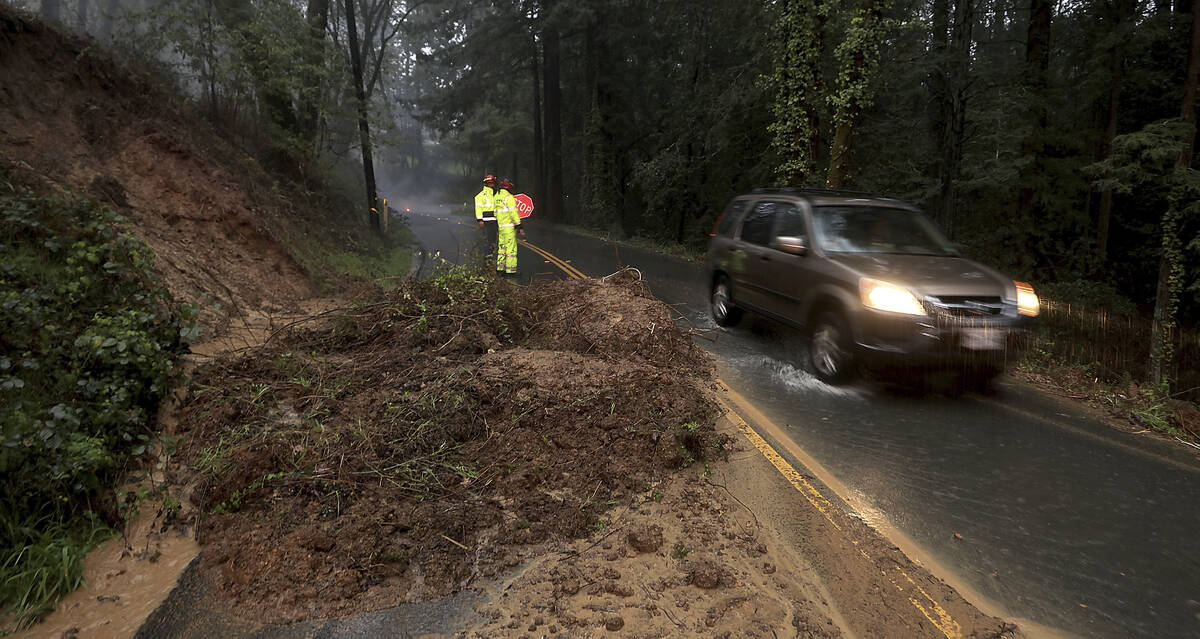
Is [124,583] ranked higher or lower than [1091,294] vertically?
lower

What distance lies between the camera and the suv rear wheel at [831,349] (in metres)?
6.08

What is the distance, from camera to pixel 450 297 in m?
7.01

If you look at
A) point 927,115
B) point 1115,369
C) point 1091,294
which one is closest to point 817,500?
point 1115,369

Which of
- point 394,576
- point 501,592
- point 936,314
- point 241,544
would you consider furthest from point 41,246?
point 936,314

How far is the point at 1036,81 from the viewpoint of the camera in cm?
1535

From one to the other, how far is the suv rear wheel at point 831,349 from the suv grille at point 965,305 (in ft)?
2.66

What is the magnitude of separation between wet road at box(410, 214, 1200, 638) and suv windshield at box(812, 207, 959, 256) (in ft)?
4.96

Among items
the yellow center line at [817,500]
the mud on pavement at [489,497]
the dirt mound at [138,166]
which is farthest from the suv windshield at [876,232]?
the dirt mound at [138,166]

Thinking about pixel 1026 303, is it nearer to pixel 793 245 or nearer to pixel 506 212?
pixel 793 245

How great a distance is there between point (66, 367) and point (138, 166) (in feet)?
22.4

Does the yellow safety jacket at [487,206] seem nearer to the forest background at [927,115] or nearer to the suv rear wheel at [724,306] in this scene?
the suv rear wheel at [724,306]

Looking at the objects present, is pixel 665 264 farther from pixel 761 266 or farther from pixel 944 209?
pixel 761 266

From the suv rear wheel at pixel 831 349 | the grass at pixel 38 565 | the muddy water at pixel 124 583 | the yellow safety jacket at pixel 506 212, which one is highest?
the yellow safety jacket at pixel 506 212

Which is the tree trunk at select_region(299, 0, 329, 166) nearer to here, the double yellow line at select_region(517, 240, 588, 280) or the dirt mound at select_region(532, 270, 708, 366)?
the double yellow line at select_region(517, 240, 588, 280)
